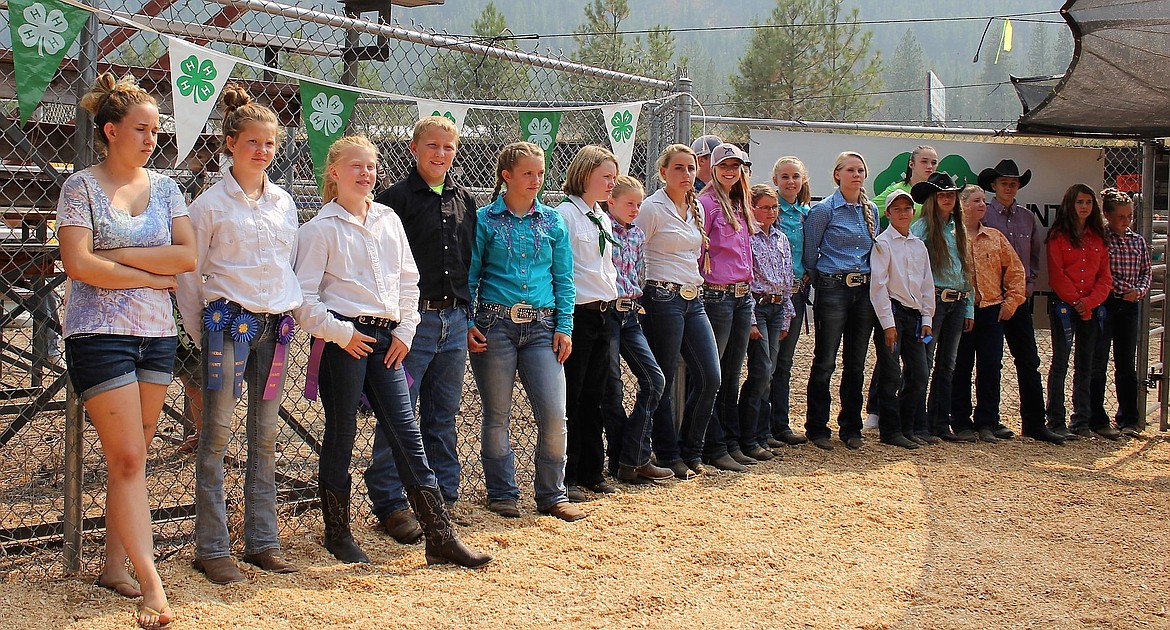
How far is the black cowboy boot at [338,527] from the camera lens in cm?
455

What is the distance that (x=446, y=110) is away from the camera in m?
5.18

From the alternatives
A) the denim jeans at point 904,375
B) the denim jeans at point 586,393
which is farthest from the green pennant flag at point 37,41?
the denim jeans at point 904,375

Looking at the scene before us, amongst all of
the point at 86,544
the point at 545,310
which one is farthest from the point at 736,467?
the point at 86,544

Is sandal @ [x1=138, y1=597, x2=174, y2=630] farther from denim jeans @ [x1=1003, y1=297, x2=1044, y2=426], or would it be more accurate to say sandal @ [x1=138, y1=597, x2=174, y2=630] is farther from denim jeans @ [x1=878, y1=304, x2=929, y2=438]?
denim jeans @ [x1=1003, y1=297, x2=1044, y2=426]

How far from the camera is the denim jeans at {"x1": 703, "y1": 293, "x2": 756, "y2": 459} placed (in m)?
6.29

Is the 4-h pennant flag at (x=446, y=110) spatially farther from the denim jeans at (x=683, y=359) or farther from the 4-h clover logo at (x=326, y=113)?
the denim jeans at (x=683, y=359)

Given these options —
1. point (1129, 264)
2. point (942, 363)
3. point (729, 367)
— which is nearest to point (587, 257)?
point (729, 367)

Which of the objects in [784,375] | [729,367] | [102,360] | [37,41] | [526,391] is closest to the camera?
[102,360]

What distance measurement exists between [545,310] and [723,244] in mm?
1487

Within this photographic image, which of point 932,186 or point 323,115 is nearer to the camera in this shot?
point 323,115

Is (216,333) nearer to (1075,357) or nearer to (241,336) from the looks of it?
(241,336)

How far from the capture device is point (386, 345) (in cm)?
445

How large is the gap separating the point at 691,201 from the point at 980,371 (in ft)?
9.27

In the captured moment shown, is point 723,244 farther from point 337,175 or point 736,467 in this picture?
point 337,175
